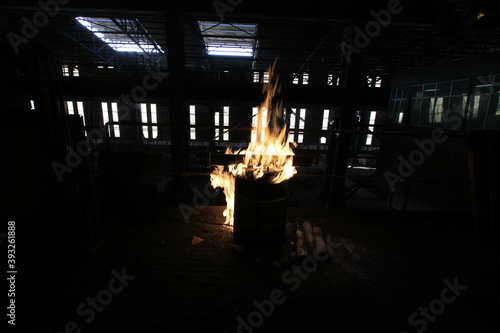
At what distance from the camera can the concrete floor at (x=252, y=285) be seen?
7.03ft

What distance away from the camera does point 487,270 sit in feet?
9.57

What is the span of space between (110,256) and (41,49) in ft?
8.29

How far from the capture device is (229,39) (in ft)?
53.5

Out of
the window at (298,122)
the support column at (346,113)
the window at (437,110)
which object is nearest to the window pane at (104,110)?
the window at (298,122)

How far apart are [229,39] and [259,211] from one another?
53.9ft

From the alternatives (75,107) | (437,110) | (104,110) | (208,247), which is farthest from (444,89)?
(75,107)

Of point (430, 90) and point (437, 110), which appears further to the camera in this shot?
point (430, 90)

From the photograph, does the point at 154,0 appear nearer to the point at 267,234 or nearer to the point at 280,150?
the point at 280,150

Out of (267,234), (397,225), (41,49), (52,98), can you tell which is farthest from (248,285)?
(41,49)

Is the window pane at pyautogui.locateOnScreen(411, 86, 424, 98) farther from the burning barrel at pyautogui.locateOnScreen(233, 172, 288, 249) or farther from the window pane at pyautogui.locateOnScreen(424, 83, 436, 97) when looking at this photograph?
the burning barrel at pyautogui.locateOnScreen(233, 172, 288, 249)

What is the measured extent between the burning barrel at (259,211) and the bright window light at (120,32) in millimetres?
12327

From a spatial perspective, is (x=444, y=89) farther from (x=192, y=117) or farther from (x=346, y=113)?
(x=192, y=117)

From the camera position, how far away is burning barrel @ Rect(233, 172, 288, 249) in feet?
9.89

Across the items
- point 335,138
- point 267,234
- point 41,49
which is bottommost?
point 267,234
